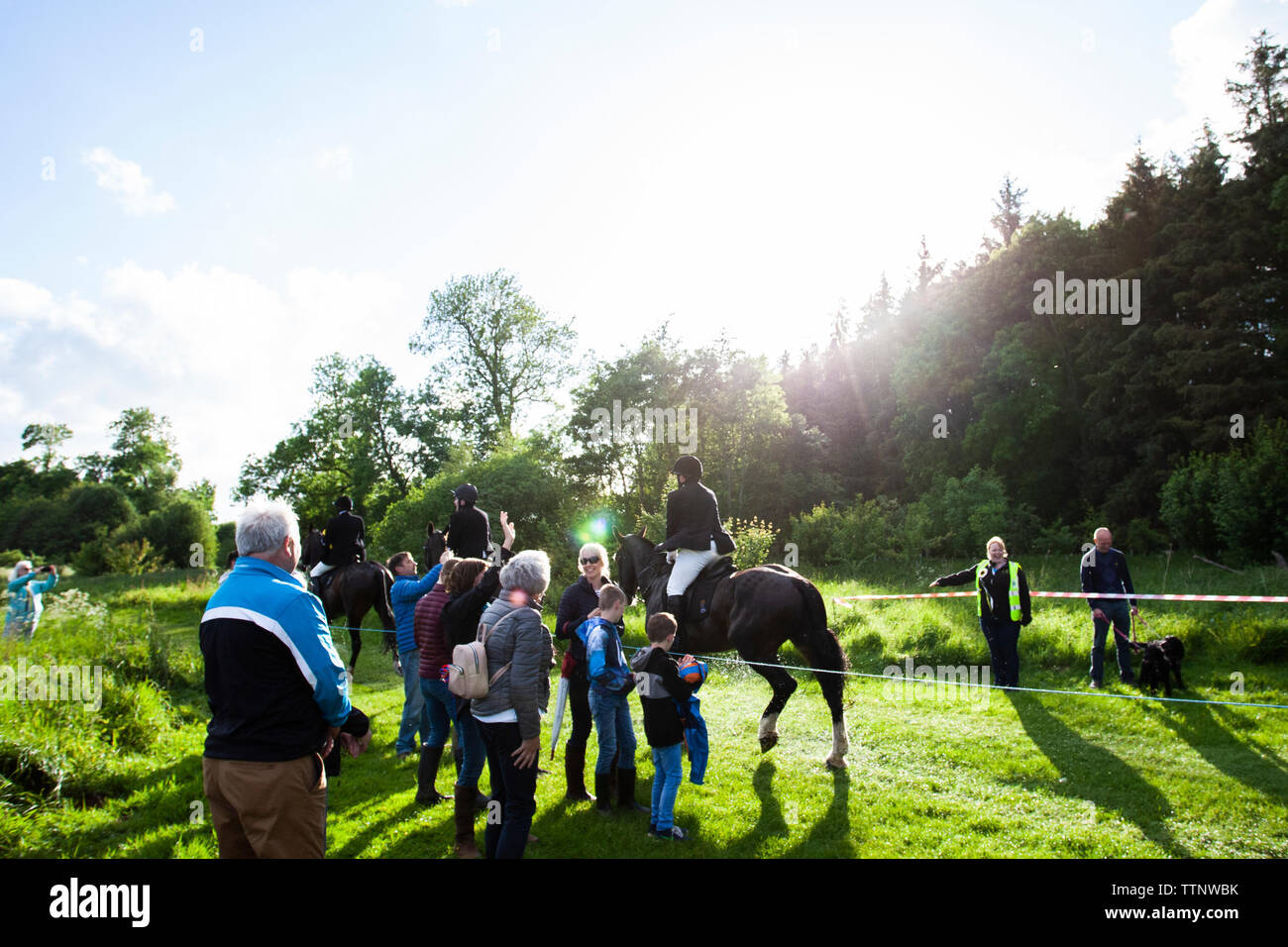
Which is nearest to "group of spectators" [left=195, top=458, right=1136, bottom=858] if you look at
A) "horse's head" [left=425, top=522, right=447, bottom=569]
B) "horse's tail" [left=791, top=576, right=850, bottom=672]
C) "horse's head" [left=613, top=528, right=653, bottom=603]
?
"horse's head" [left=613, top=528, right=653, bottom=603]

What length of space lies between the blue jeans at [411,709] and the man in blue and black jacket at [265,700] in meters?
3.81

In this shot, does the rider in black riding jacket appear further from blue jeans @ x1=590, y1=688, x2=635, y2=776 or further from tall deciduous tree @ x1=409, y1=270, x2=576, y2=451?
tall deciduous tree @ x1=409, y1=270, x2=576, y2=451

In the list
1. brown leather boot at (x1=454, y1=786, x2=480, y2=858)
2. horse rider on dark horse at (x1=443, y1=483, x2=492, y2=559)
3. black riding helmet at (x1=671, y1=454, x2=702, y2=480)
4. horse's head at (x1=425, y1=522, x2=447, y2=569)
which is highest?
black riding helmet at (x1=671, y1=454, x2=702, y2=480)

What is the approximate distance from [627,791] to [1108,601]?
7329 mm

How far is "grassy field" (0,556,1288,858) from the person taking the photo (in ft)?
16.7

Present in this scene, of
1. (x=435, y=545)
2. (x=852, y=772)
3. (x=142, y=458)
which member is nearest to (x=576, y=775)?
(x=852, y=772)

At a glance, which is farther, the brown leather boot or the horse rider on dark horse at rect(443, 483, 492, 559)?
the horse rider on dark horse at rect(443, 483, 492, 559)

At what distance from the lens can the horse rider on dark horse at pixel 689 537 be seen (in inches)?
295

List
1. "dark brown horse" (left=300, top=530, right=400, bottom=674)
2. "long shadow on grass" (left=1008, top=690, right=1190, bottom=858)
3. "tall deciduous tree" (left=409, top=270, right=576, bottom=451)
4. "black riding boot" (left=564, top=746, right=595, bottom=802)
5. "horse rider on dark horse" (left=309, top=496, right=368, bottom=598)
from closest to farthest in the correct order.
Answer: "long shadow on grass" (left=1008, top=690, right=1190, bottom=858) → "black riding boot" (left=564, top=746, right=595, bottom=802) → "dark brown horse" (left=300, top=530, right=400, bottom=674) → "horse rider on dark horse" (left=309, top=496, right=368, bottom=598) → "tall deciduous tree" (left=409, top=270, right=576, bottom=451)

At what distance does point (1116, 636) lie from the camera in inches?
372

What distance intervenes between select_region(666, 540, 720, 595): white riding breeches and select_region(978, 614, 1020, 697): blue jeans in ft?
15.0

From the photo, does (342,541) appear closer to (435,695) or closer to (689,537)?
(689,537)

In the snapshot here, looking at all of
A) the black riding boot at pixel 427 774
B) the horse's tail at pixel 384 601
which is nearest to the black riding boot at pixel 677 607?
the black riding boot at pixel 427 774
